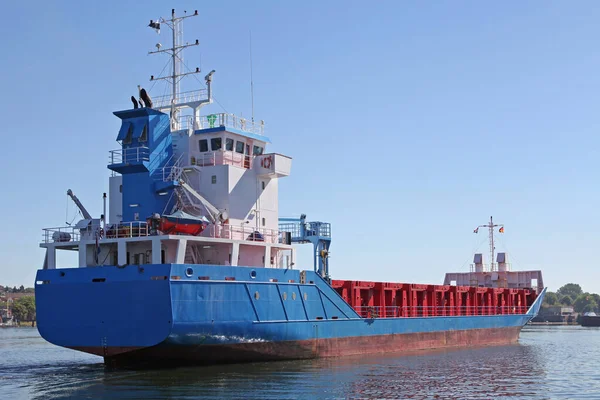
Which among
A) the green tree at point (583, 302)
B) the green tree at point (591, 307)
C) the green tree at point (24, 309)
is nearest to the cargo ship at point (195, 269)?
the green tree at point (24, 309)

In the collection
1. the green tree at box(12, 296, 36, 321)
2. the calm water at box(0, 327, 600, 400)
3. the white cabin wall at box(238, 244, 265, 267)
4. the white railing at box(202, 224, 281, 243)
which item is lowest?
the green tree at box(12, 296, 36, 321)

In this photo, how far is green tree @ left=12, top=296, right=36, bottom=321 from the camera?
11769 cm

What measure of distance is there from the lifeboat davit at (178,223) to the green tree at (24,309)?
9975 cm

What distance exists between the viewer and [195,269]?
2394cm

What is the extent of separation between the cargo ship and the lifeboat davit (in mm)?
34

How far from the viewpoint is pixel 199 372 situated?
23859 millimetres

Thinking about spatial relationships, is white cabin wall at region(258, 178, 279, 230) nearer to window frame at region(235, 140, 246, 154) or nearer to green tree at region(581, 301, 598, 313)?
window frame at region(235, 140, 246, 154)

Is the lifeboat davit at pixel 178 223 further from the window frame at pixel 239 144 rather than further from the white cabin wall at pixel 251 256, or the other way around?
the window frame at pixel 239 144

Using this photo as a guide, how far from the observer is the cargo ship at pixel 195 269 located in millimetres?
23766

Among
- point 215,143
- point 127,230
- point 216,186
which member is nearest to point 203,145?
point 215,143

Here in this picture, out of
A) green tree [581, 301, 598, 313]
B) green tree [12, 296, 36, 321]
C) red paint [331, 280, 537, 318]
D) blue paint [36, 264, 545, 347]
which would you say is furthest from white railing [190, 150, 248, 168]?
green tree [581, 301, 598, 313]

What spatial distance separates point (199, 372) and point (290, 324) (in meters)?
4.04

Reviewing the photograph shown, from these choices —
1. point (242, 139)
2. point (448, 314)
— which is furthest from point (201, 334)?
point (448, 314)

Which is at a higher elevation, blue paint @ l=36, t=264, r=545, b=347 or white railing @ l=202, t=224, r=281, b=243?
white railing @ l=202, t=224, r=281, b=243
